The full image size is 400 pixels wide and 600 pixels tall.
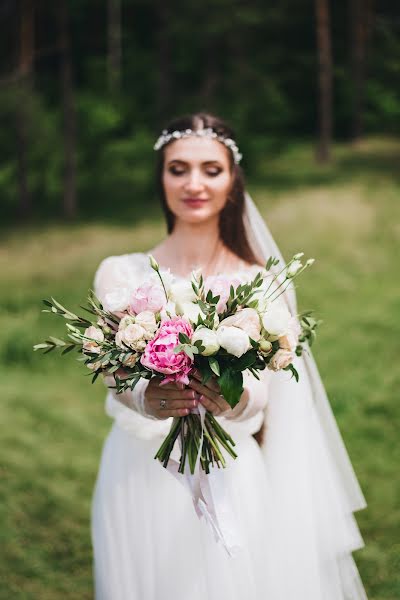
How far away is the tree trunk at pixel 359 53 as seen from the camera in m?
12.7

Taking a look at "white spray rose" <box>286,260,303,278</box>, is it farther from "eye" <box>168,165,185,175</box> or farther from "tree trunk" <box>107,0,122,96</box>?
"tree trunk" <box>107,0,122,96</box>

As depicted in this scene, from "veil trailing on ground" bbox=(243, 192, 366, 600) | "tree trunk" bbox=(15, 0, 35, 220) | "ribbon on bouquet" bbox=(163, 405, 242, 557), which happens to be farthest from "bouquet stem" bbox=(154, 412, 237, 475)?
"tree trunk" bbox=(15, 0, 35, 220)

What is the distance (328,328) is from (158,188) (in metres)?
5.02

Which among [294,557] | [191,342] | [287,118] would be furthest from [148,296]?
[287,118]

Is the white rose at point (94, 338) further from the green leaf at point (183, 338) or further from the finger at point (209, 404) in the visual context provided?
the finger at point (209, 404)

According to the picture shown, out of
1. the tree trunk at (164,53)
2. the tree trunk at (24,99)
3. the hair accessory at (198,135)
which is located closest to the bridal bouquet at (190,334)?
the hair accessory at (198,135)

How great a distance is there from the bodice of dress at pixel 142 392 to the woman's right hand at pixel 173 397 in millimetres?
136

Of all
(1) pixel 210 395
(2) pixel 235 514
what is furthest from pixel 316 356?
(1) pixel 210 395

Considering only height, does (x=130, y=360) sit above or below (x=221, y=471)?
above

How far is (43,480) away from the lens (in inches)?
215

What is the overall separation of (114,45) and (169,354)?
41.9 feet

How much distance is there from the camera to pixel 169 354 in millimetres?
2020

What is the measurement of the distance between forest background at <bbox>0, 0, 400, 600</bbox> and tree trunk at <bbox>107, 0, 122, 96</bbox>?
0.04m

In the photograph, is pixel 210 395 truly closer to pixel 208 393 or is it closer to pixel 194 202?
pixel 208 393
